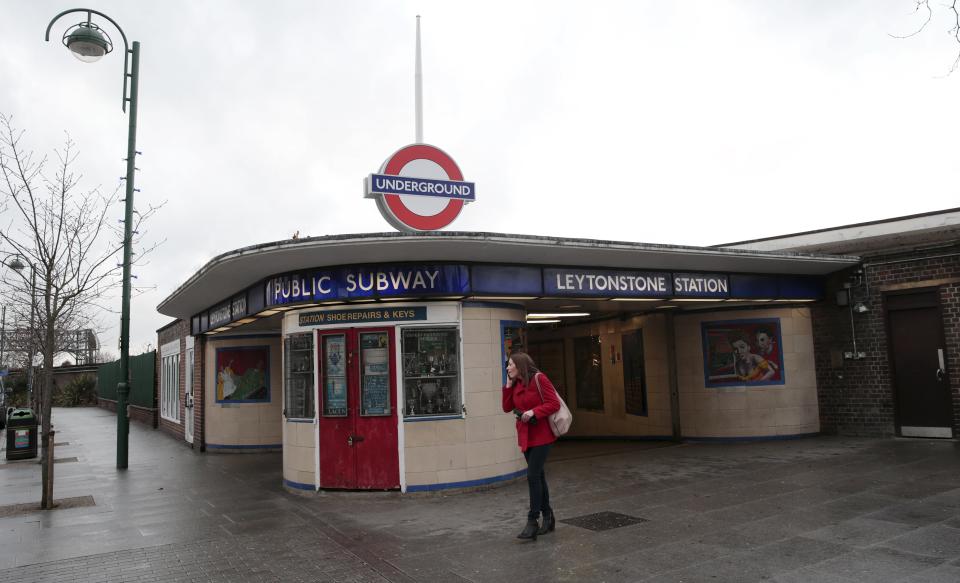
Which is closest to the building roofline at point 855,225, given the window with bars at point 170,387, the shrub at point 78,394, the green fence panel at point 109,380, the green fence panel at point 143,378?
the window with bars at point 170,387

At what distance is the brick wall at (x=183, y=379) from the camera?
15461 mm

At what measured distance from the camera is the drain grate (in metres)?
6.88

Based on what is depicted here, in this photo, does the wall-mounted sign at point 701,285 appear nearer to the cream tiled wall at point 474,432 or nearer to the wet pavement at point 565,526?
the wet pavement at point 565,526

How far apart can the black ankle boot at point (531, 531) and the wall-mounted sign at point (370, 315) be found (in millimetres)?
3441

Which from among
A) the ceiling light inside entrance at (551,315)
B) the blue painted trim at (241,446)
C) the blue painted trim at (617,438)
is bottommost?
the blue painted trim at (617,438)

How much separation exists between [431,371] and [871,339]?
335 inches

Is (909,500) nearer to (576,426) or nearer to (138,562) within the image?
(138,562)

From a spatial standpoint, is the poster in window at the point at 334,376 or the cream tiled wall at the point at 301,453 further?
the cream tiled wall at the point at 301,453

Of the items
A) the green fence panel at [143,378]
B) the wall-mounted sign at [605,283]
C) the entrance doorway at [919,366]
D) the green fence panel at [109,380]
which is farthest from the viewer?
the green fence panel at [109,380]

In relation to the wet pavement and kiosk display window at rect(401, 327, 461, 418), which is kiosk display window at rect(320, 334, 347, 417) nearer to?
kiosk display window at rect(401, 327, 461, 418)

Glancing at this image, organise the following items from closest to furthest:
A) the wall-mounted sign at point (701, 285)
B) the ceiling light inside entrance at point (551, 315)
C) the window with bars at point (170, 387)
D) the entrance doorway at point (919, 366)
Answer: the wall-mounted sign at point (701, 285) → the entrance doorway at point (919, 366) → the ceiling light inside entrance at point (551, 315) → the window with bars at point (170, 387)

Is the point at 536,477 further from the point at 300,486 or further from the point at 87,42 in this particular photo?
the point at 87,42

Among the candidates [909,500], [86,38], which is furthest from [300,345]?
[909,500]

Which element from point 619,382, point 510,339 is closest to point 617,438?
point 619,382
